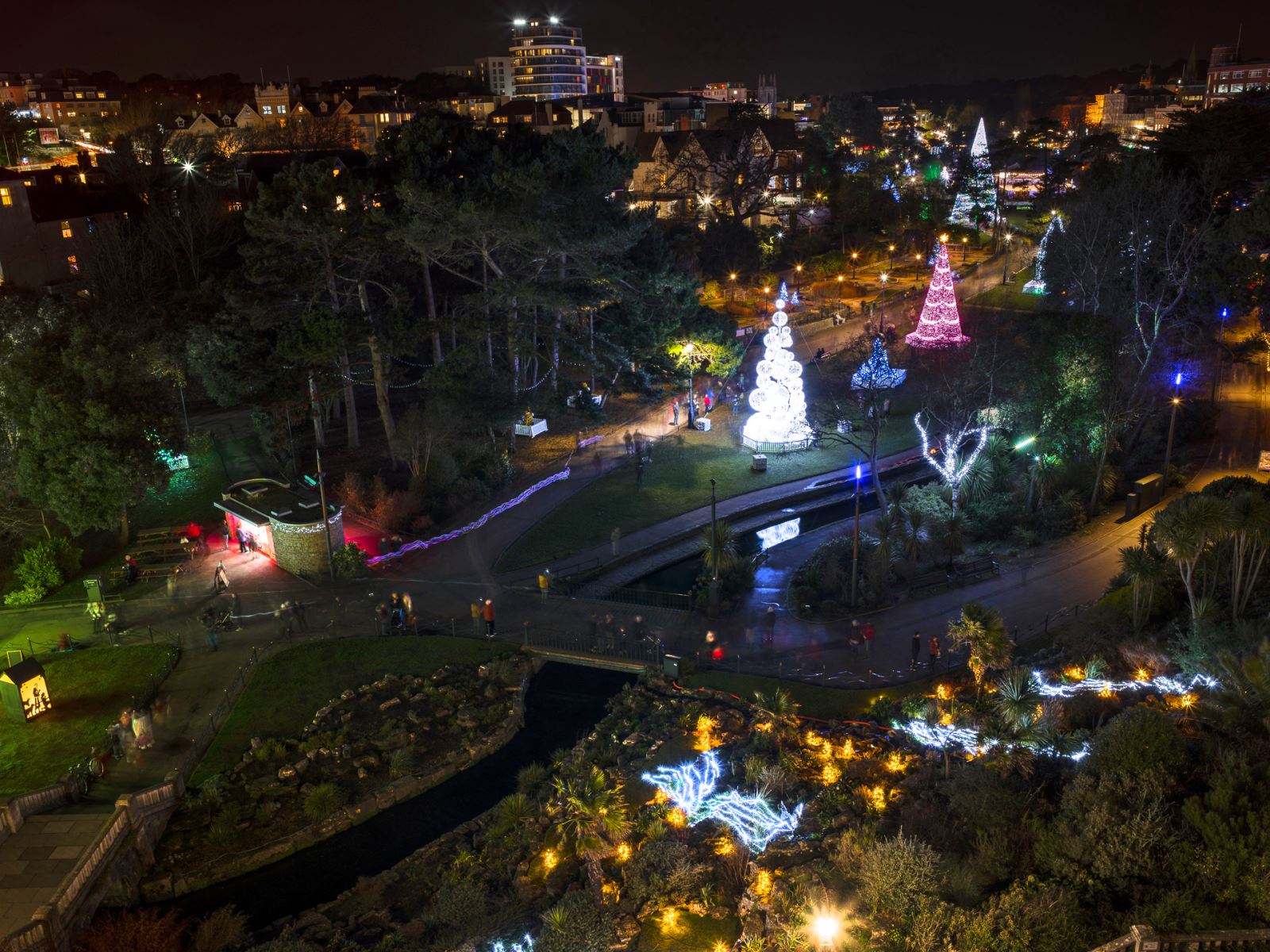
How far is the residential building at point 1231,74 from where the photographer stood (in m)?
116

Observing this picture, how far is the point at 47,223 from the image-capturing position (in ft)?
149

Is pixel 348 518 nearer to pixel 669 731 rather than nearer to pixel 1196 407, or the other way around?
pixel 669 731

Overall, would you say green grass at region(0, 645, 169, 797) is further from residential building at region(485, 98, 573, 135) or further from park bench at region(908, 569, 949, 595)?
residential building at region(485, 98, 573, 135)

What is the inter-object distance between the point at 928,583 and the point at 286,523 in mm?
17366

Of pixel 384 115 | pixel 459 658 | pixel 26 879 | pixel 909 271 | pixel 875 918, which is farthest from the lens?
pixel 384 115

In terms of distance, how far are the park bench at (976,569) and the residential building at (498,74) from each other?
464 feet

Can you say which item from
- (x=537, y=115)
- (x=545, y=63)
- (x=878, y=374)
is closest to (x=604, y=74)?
(x=545, y=63)

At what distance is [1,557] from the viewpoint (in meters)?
27.6

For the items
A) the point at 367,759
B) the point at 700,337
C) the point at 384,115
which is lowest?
the point at 367,759

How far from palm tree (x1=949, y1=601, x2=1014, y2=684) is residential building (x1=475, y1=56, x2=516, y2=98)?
147 metres

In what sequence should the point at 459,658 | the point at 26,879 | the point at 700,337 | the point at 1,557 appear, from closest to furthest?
the point at 26,879, the point at 459,658, the point at 1,557, the point at 700,337

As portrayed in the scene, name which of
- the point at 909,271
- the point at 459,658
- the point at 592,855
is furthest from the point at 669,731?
the point at 909,271

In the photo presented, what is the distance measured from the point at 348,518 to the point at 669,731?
14608 mm

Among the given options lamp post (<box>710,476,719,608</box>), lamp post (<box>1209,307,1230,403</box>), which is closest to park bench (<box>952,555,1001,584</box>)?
lamp post (<box>710,476,719,608</box>)
